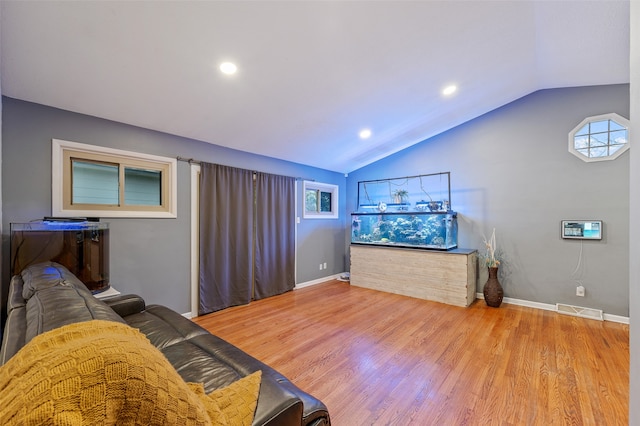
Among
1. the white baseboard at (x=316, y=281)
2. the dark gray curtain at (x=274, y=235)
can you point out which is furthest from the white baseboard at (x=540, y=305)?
the dark gray curtain at (x=274, y=235)

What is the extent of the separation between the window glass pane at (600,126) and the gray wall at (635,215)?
346cm

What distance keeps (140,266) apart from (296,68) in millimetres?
2698

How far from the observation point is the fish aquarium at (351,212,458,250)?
13.2 ft

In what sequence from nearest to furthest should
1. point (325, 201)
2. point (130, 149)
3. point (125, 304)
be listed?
point (125, 304) → point (130, 149) → point (325, 201)

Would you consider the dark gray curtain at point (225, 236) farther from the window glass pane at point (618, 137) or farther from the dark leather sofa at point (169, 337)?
the window glass pane at point (618, 137)

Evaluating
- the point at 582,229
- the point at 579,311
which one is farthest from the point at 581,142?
the point at 579,311

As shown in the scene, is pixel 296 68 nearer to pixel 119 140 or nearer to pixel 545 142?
pixel 119 140

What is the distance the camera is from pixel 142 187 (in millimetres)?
3033

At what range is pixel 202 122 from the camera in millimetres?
2939

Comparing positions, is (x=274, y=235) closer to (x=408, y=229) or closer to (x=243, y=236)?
(x=243, y=236)

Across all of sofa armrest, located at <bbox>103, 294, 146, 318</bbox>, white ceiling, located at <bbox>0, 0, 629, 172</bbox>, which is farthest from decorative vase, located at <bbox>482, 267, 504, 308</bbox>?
sofa armrest, located at <bbox>103, 294, 146, 318</bbox>

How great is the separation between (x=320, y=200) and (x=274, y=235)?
1475mm

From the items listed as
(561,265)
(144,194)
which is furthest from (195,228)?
(561,265)

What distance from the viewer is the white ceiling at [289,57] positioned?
175 cm
